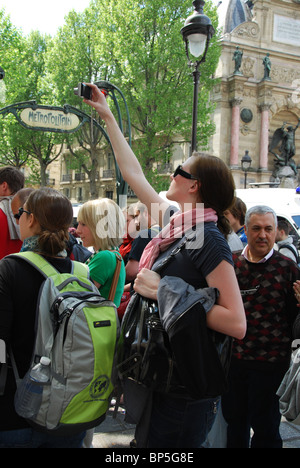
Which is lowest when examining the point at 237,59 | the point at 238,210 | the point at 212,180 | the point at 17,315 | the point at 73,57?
the point at 17,315

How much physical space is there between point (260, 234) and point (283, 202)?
7363mm

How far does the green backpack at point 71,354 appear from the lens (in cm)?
168

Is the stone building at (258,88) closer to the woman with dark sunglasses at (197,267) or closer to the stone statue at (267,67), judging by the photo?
the stone statue at (267,67)

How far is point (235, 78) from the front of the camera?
3044cm

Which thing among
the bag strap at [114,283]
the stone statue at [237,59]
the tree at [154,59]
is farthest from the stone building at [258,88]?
the bag strap at [114,283]

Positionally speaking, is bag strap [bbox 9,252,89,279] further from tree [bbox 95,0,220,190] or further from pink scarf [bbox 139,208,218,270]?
tree [bbox 95,0,220,190]

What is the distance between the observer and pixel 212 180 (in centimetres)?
188

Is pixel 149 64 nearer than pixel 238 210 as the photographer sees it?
No

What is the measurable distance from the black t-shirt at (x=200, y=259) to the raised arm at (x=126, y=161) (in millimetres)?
551

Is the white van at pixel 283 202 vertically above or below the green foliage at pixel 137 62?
below

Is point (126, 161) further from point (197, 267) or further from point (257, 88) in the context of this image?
point (257, 88)

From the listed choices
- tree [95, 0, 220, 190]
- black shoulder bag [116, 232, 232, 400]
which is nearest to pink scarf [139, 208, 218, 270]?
black shoulder bag [116, 232, 232, 400]

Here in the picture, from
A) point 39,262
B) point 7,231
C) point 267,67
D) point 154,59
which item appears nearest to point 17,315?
point 39,262

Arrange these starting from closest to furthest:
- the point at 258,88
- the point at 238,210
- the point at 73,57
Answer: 1. the point at 238,210
2. the point at 73,57
3. the point at 258,88
